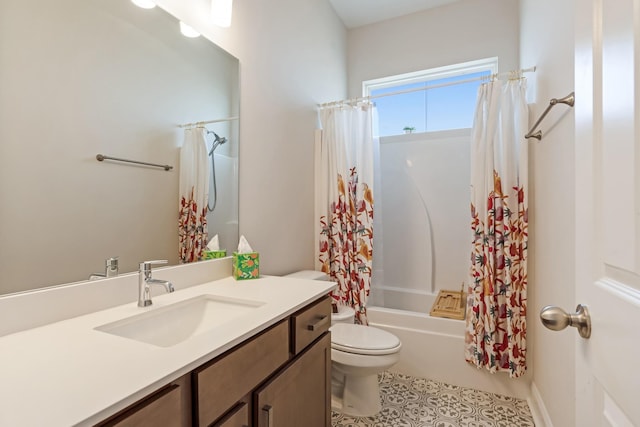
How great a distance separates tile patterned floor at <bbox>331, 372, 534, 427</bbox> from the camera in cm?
171

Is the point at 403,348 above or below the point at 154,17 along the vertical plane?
below

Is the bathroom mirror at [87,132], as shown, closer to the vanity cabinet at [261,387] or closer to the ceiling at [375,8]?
the vanity cabinet at [261,387]

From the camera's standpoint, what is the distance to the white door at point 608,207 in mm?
462

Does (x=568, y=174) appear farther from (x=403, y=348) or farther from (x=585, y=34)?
(x=403, y=348)

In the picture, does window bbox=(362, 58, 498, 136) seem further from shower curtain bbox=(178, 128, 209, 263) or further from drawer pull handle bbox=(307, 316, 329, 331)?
drawer pull handle bbox=(307, 316, 329, 331)

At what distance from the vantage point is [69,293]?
0.94 metres

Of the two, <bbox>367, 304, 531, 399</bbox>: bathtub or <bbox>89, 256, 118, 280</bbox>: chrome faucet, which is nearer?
<bbox>89, 256, 118, 280</bbox>: chrome faucet

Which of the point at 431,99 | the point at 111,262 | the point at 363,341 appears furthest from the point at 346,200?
the point at 111,262

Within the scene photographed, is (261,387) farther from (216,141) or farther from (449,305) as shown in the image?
(449,305)

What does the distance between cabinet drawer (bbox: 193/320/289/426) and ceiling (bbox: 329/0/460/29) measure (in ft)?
9.36

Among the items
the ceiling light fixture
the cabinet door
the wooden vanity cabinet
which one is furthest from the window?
the wooden vanity cabinet

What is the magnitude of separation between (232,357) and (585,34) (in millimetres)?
1066

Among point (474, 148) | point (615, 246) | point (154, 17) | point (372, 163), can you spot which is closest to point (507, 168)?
point (474, 148)

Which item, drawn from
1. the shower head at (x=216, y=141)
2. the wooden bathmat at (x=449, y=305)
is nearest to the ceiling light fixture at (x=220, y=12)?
the shower head at (x=216, y=141)
